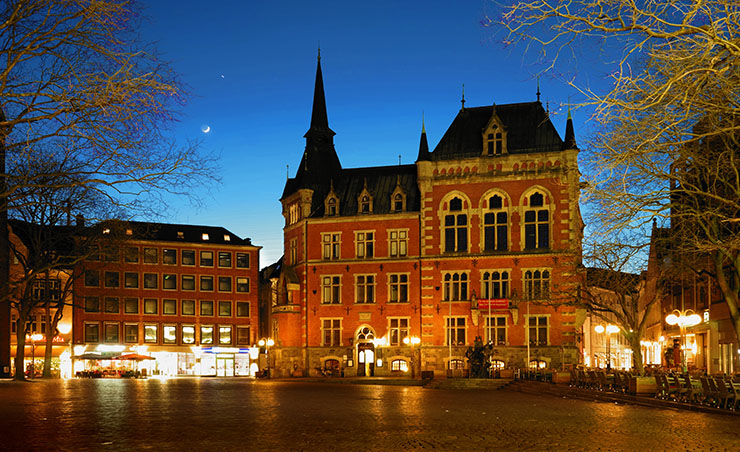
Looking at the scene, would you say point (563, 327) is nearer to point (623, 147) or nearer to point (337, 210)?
point (337, 210)

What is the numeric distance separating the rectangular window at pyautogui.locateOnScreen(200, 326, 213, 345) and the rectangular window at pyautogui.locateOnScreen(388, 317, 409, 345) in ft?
84.3

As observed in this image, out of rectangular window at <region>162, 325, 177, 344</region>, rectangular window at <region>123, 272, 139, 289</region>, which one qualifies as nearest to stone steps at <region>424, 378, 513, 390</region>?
rectangular window at <region>162, 325, 177, 344</region>

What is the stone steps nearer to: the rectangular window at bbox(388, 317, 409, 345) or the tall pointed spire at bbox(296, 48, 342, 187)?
the rectangular window at bbox(388, 317, 409, 345)

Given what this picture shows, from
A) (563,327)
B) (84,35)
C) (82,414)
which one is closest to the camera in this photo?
(84,35)

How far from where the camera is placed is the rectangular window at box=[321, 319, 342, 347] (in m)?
63.8

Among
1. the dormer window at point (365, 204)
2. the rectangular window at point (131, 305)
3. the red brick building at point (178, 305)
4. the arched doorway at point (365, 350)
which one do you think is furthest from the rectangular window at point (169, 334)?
the dormer window at point (365, 204)

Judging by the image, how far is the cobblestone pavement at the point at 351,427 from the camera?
1541 centimetres

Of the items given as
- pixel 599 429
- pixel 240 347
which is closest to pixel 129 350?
pixel 240 347

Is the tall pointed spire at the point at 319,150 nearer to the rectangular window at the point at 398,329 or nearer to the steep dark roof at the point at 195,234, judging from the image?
the rectangular window at the point at 398,329

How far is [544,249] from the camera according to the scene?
58562 millimetres

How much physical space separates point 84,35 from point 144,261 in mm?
65006

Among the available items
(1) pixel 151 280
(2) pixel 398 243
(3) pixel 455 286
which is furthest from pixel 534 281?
(1) pixel 151 280

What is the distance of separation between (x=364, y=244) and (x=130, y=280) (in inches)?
1044

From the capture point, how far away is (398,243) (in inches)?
2485
